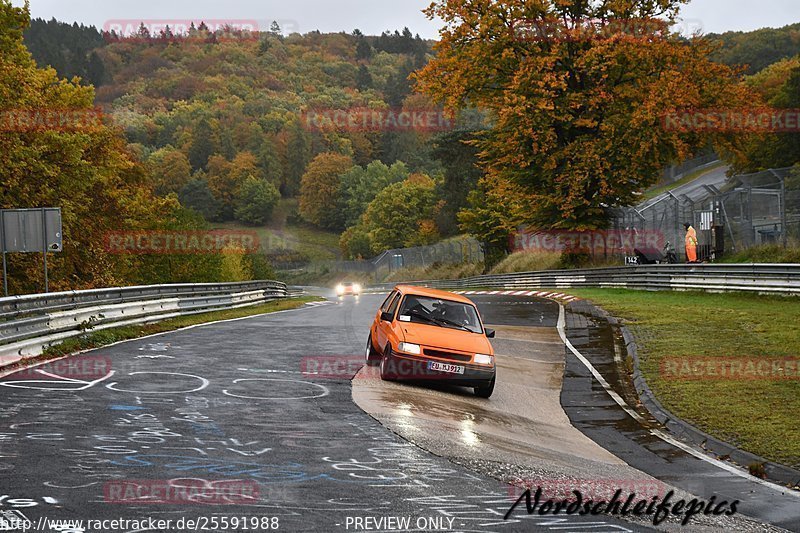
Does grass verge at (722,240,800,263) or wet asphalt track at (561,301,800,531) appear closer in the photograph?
wet asphalt track at (561,301,800,531)

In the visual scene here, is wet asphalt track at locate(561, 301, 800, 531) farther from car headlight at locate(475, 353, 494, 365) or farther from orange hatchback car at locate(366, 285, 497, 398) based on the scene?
orange hatchback car at locate(366, 285, 497, 398)

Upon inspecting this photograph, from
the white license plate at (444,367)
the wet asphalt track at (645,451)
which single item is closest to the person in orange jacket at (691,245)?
the wet asphalt track at (645,451)

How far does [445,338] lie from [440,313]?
99 cm

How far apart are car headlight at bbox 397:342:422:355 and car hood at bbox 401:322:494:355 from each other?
0.07 meters

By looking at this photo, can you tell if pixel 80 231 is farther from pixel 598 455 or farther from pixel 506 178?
pixel 598 455

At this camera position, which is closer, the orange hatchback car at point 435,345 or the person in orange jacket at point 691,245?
the orange hatchback car at point 435,345

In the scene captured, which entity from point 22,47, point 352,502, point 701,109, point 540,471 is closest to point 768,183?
point 701,109

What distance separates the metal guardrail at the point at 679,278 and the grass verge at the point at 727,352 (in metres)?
0.52

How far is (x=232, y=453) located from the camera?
338 inches

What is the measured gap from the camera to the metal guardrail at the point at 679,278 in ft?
87.7

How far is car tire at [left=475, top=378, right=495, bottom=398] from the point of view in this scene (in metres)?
14.0

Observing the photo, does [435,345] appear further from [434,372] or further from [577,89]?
[577,89]

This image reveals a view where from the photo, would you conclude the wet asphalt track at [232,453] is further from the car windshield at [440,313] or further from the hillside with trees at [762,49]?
the hillside with trees at [762,49]

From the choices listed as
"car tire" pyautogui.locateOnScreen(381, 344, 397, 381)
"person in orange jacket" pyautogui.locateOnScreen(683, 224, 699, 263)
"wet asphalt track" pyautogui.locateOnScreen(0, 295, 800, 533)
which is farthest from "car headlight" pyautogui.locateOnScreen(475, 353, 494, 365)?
"person in orange jacket" pyautogui.locateOnScreen(683, 224, 699, 263)
